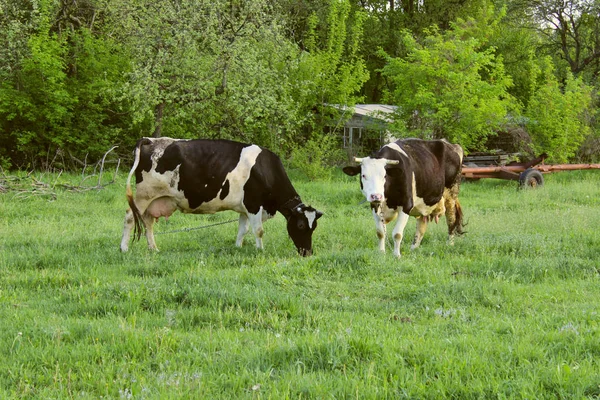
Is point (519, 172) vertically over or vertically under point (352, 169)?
under

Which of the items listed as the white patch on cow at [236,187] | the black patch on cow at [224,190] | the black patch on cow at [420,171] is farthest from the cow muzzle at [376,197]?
the black patch on cow at [224,190]

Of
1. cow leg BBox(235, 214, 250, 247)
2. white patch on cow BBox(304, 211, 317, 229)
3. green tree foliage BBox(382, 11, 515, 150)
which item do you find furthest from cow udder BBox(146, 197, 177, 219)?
green tree foliage BBox(382, 11, 515, 150)

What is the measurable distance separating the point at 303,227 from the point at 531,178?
37.7 ft

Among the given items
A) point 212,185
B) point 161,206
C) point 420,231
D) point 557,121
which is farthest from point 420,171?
point 557,121

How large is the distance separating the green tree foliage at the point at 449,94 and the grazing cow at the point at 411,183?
10184mm

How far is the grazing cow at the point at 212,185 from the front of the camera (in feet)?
32.9

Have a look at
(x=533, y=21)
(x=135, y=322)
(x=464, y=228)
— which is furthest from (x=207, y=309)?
(x=533, y=21)

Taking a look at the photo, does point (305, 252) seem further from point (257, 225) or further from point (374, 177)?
point (374, 177)

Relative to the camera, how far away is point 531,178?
19281 mm

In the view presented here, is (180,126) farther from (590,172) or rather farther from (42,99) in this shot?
(590,172)

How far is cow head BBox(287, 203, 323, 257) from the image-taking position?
1000 cm

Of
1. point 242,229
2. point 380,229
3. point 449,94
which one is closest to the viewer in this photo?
point 380,229

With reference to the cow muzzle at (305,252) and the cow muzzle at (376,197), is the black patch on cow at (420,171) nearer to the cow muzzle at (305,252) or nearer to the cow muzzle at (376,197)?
the cow muzzle at (376,197)

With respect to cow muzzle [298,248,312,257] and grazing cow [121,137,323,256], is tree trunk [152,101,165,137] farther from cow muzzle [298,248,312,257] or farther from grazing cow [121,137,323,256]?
cow muzzle [298,248,312,257]
